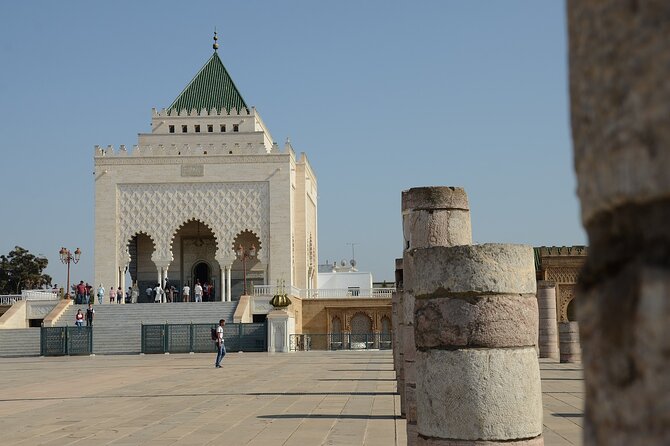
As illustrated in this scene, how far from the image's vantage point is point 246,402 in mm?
10719

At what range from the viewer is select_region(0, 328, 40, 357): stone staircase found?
28.0 metres

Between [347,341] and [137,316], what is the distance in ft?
23.8

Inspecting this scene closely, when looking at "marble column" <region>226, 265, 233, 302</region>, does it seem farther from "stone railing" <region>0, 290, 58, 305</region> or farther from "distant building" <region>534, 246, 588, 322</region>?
"distant building" <region>534, 246, 588, 322</region>

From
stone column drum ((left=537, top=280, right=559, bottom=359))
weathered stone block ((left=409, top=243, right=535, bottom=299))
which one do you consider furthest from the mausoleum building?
weathered stone block ((left=409, top=243, right=535, bottom=299))

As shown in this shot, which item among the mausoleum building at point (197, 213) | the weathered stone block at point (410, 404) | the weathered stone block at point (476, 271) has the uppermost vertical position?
the mausoleum building at point (197, 213)

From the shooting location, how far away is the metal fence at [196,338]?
27.3 meters

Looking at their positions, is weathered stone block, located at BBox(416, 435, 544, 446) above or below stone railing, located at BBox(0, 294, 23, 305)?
below

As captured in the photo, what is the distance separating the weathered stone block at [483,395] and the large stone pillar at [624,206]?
9.81ft

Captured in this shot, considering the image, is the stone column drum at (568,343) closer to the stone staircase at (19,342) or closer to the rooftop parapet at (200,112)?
the stone staircase at (19,342)

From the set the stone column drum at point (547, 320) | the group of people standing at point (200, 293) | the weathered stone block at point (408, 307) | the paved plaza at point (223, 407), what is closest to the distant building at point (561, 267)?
the stone column drum at point (547, 320)

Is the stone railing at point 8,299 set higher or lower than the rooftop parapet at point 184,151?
lower

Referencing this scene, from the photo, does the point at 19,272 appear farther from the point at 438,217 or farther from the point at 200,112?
the point at 438,217

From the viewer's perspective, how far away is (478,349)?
4.04 meters

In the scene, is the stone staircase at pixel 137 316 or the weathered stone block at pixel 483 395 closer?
the weathered stone block at pixel 483 395
